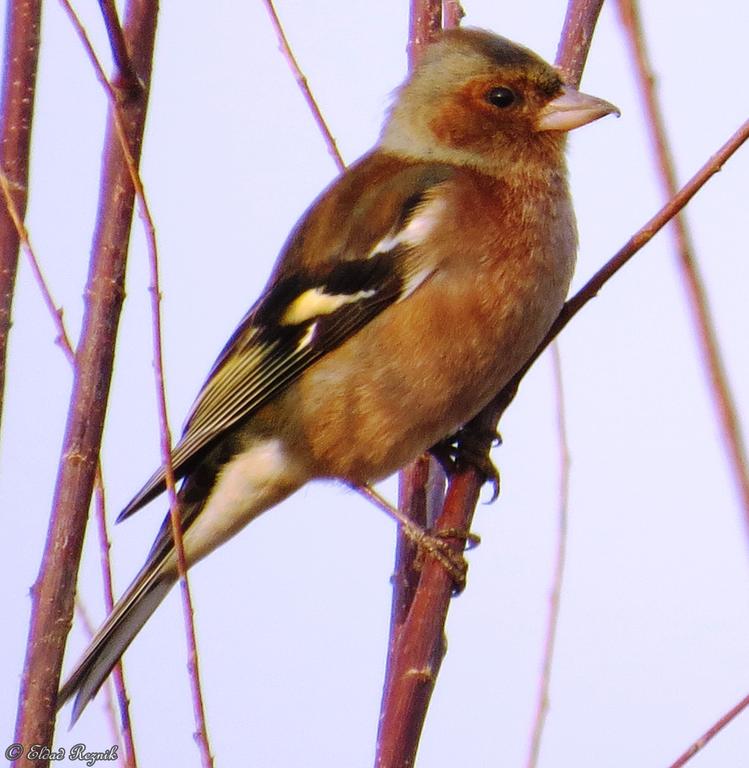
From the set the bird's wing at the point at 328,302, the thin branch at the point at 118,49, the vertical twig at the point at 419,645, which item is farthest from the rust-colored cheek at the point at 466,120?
the thin branch at the point at 118,49

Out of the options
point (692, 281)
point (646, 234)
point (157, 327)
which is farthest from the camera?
point (646, 234)

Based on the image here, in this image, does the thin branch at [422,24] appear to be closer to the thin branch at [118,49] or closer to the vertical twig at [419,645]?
the vertical twig at [419,645]

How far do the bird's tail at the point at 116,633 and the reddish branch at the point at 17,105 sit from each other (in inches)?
43.1

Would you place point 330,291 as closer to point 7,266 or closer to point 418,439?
point 418,439

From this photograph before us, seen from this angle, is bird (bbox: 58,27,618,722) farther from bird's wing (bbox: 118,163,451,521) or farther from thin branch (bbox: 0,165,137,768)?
thin branch (bbox: 0,165,137,768)

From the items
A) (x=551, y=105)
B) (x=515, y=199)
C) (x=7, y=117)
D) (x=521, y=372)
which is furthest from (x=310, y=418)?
(x=7, y=117)

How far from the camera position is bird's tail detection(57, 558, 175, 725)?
136 inches

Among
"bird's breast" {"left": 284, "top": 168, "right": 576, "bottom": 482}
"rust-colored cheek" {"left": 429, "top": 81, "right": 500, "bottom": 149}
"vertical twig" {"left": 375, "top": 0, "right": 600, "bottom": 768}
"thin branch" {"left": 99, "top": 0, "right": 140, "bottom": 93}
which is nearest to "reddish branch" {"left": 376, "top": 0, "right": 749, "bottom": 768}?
"vertical twig" {"left": 375, "top": 0, "right": 600, "bottom": 768}

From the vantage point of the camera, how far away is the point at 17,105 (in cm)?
273

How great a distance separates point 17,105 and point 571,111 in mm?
2153

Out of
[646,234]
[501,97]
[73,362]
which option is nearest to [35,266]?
[73,362]

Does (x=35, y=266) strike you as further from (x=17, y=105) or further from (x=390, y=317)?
(x=390, y=317)

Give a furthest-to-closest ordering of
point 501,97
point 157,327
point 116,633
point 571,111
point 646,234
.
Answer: point 501,97 < point 571,111 < point 116,633 < point 646,234 < point 157,327

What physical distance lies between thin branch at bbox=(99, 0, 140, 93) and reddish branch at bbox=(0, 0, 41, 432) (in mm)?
331
